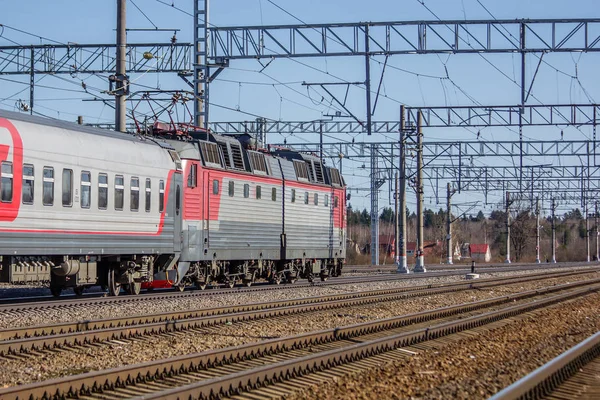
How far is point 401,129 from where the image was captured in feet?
157

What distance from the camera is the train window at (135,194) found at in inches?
853

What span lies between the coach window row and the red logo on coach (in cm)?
10

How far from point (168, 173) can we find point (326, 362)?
12201 millimetres

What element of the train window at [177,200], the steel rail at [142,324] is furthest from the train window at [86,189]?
the train window at [177,200]

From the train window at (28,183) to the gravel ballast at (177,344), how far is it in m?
4.88

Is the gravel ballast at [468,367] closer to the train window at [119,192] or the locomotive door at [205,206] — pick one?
the train window at [119,192]

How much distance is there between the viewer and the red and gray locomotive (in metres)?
18.1

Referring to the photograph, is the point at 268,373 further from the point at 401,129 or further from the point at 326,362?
the point at 401,129

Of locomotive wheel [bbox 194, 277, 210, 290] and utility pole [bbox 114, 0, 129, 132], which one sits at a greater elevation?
utility pole [bbox 114, 0, 129, 132]

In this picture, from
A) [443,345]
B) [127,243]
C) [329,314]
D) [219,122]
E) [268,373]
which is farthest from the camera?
[219,122]

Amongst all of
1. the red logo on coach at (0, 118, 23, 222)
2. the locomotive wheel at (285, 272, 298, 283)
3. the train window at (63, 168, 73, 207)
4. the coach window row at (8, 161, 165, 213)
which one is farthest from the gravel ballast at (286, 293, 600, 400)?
the locomotive wheel at (285, 272, 298, 283)

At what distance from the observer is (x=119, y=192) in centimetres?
2116

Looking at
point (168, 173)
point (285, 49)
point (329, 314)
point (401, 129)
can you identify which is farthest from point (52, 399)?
point (401, 129)

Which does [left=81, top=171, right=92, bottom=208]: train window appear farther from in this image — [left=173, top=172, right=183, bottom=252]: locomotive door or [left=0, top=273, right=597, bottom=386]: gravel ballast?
[left=0, top=273, right=597, bottom=386]: gravel ballast
